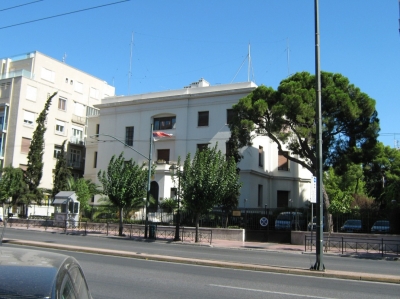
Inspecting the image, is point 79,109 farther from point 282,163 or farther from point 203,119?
point 282,163

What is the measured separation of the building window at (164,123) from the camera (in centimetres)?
4508

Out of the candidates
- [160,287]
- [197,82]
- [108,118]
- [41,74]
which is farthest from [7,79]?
[160,287]

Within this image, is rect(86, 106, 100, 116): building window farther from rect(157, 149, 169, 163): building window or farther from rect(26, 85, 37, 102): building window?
rect(157, 149, 169, 163): building window

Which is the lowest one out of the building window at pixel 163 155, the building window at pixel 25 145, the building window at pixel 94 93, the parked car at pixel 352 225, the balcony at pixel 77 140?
the parked car at pixel 352 225

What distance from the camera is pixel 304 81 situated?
29438 mm

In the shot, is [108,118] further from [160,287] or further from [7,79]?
[160,287]

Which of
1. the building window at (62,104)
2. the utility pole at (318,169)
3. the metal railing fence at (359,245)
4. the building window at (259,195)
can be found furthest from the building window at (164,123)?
the utility pole at (318,169)

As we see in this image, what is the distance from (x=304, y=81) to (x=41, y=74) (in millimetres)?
36412

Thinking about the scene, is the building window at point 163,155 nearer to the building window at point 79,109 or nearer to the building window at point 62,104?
the building window at point 62,104

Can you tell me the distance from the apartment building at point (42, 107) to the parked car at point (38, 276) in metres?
50.5

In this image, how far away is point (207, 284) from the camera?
10133 mm

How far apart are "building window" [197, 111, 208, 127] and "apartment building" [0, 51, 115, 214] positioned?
19646 mm

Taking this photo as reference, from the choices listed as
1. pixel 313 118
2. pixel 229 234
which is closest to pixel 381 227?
pixel 313 118

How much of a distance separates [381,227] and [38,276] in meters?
26.8
